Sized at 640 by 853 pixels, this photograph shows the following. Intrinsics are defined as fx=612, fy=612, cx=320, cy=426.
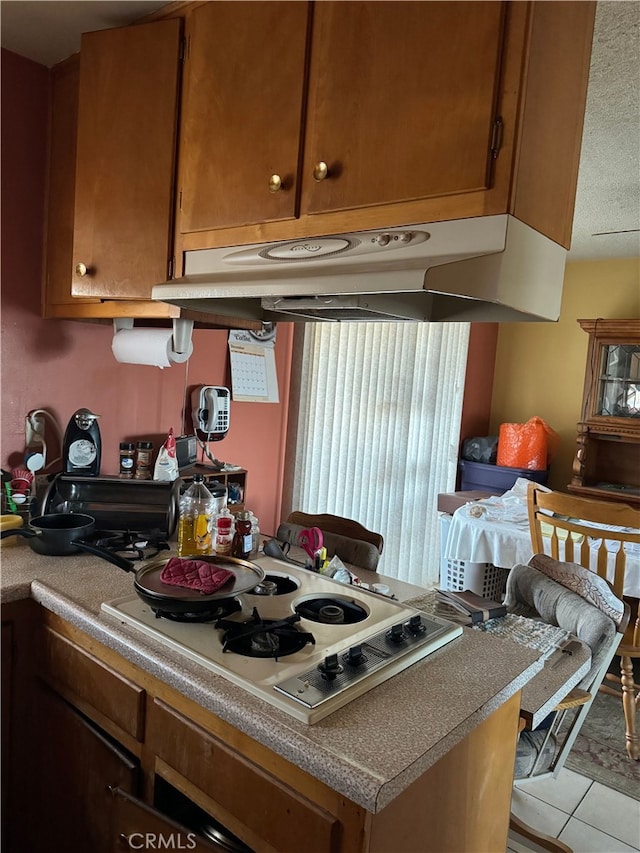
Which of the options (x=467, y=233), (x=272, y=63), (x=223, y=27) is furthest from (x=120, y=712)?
(x=223, y=27)

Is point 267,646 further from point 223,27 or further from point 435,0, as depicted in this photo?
point 223,27

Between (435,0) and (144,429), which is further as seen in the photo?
(144,429)

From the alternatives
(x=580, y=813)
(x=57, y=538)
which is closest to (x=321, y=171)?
(x=57, y=538)

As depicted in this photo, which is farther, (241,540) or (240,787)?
(241,540)

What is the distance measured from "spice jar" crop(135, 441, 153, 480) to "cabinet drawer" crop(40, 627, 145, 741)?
2.59 ft

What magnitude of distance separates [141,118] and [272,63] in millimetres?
462

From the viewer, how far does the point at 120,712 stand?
1272mm

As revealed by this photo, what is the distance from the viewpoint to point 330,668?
3.52ft

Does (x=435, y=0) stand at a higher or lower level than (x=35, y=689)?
higher

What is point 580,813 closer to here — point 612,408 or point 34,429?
point 34,429

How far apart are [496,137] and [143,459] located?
1.60m

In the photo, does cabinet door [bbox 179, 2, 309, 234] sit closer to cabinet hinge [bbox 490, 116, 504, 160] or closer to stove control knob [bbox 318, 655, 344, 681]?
cabinet hinge [bbox 490, 116, 504, 160]

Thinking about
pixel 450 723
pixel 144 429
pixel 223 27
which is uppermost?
pixel 223 27

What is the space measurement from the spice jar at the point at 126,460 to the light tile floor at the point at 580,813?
167cm
